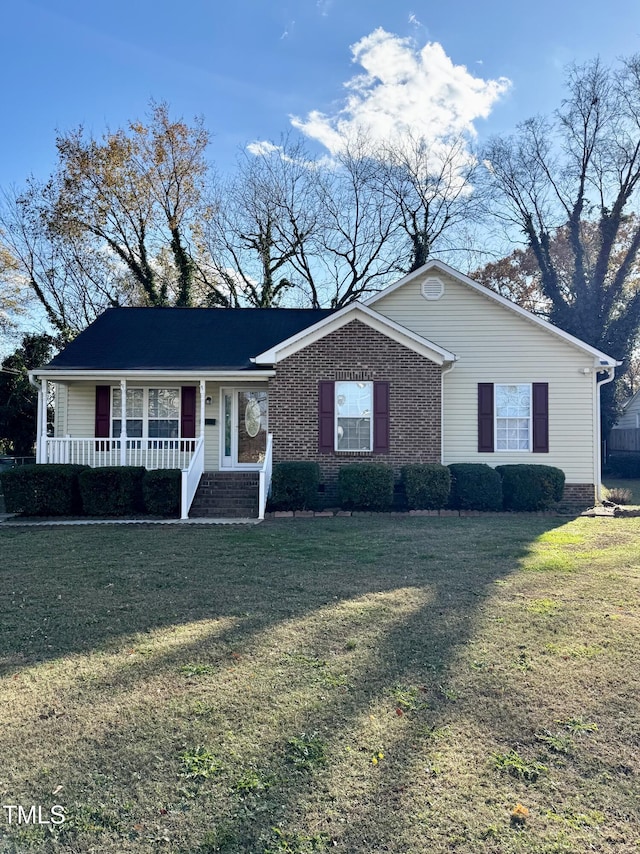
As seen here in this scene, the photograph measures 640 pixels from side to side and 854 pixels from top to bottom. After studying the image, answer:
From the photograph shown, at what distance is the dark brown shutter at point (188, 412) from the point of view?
47.7 ft

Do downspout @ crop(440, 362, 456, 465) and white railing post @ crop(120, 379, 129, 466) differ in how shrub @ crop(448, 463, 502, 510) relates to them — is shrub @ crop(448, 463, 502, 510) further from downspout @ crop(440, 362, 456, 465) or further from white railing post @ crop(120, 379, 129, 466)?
white railing post @ crop(120, 379, 129, 466)

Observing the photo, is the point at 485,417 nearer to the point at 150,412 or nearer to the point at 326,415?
the point at 326,415

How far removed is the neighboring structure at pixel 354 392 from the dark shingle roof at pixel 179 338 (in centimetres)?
7

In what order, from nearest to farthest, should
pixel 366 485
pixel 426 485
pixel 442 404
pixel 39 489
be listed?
pixel 39 489 < pixel 366 485 < pixel 426 485 < pixel 442 404

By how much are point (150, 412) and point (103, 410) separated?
1213 millimetres

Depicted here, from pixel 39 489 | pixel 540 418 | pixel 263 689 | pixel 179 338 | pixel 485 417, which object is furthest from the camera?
pixel 179 338

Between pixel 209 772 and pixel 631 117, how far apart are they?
32219 millimetres

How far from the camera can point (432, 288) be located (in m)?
14.6

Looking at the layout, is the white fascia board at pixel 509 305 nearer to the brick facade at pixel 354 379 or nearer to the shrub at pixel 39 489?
the brick facade at pixel 354 379

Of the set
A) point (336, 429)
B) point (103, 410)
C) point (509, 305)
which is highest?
point (509, 305)

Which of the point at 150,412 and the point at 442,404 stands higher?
the point at 442,404

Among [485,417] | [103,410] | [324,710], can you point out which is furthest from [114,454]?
[324,710]

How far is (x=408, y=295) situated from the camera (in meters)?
14.7

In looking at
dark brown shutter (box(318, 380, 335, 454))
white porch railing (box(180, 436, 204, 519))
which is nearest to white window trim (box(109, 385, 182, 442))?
white porch railing (box(180, 436, 204, 519))
